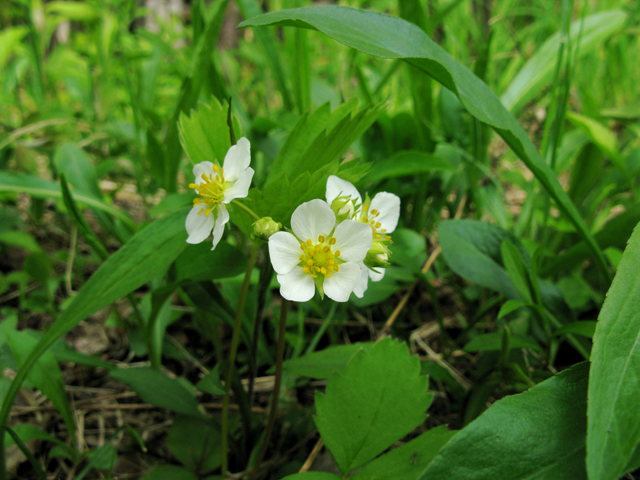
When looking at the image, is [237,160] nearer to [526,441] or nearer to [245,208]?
[245,208]

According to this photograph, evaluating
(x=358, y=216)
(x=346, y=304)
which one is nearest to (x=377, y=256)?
(x=358, y=216)

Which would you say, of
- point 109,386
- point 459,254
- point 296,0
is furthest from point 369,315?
point 296,0

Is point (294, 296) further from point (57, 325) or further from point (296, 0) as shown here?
point (296, 0)

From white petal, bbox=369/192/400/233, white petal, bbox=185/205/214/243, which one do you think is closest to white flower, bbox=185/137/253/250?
white petal, bbox=185/205/214/243

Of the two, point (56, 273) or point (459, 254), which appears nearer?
point (459, 254)

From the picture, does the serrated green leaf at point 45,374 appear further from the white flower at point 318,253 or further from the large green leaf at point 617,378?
the large green leaf at point 617,378

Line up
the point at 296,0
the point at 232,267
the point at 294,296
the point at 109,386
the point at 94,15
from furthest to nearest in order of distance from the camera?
the point at 94,15, the point at 296,0, the point at 109,386, the point at 232,267, the point at 294,296
